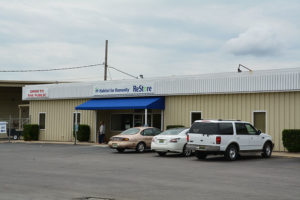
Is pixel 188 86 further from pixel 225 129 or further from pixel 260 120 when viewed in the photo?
pixel 225 129

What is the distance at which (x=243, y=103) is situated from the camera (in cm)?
2747

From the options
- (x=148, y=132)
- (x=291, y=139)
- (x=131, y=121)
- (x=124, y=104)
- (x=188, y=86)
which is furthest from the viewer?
(x=131, y=121)

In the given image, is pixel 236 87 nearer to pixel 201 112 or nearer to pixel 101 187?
pixel 201 112

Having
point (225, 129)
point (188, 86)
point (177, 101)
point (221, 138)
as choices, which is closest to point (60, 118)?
point (177, 101)

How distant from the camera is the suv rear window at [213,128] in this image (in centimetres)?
1936

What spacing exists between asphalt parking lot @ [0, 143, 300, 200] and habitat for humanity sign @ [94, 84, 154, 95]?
14.2m

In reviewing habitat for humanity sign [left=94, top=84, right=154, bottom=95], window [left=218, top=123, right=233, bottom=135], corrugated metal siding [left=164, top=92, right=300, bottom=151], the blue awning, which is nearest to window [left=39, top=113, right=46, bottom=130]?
the blue awning

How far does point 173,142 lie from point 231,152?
9.96 feet

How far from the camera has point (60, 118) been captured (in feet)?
126

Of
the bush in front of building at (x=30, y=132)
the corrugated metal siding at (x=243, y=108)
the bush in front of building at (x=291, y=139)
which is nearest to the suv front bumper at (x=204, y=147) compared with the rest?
the bush in front of building at (x=291, y=139)

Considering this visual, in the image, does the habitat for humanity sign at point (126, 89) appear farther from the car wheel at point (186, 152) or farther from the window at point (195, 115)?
the car wheel at point (186, 152)

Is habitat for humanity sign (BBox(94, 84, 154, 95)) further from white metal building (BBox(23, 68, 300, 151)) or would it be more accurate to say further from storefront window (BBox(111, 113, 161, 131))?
storefront window (BBox(111, 113, 161, 131))

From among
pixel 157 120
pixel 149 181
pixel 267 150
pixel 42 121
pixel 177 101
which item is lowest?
pixel 149 181

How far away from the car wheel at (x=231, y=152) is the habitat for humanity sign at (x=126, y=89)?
41.8ft
